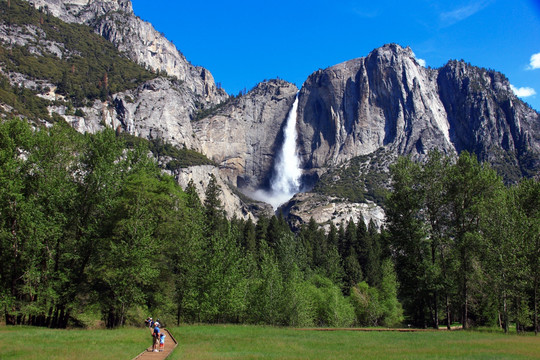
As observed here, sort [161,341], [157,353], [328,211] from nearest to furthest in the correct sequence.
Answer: [157,353] < [161,341] < [328,211]

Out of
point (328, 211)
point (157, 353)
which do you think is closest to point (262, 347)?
point (157, 353)

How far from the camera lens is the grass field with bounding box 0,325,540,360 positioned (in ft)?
62.5

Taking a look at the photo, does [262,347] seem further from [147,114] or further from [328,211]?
[147,114]

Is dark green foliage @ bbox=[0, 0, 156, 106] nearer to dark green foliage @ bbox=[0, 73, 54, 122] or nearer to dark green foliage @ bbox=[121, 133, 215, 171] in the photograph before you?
dark green foliage @ bbox=[0, 73, 54, 122]

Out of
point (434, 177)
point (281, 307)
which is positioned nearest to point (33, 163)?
point (281, 307)

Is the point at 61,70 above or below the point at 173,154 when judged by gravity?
above

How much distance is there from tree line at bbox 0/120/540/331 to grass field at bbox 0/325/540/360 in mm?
6016

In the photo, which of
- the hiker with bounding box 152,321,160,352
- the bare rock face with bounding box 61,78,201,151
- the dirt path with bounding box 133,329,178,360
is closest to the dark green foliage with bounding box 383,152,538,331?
the dirt path with bounding box 133,329,178,360

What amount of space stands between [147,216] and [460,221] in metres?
29.3

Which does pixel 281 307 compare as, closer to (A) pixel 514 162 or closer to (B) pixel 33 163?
(B) pixel 33 163

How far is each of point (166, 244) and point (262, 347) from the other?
53.9ft

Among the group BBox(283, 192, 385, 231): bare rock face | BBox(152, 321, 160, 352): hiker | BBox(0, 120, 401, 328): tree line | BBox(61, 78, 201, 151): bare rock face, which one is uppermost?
BBox(61, 78, 201, 151): bare rock face

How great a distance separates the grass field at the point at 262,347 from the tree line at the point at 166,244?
602 cm

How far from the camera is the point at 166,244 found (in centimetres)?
3653
